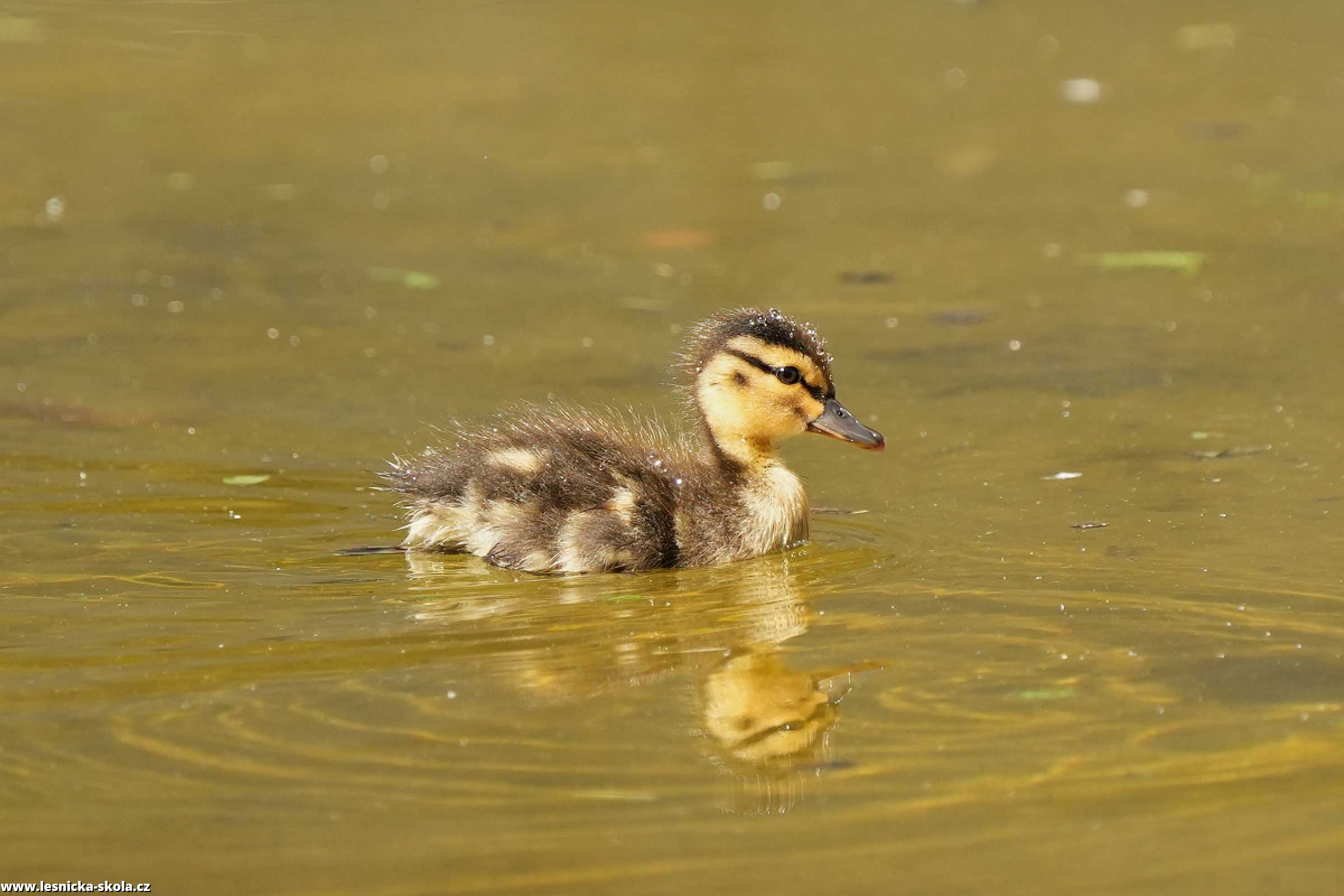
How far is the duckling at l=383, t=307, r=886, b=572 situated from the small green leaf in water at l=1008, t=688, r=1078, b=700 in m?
1.39

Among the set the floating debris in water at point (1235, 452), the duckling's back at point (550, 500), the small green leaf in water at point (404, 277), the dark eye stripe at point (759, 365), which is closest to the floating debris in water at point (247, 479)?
the duckling's back at point (550, 500)

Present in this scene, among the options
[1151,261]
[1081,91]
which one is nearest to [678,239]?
[1151,261]

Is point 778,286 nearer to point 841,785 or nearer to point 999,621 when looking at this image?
point 999,621

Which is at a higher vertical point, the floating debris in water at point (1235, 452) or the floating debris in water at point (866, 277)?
the floating debris in water at point (866, 277)

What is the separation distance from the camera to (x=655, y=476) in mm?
5711

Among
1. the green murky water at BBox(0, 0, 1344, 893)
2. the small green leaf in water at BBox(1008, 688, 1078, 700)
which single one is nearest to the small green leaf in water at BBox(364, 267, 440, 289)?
the green murky water at BBox(0, 0, 1344, 893)

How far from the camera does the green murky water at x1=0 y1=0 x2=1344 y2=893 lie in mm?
3809

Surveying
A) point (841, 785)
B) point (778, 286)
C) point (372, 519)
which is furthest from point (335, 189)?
point (841, 785)

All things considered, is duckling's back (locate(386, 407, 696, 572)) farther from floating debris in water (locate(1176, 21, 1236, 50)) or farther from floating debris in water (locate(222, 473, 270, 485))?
floating debris in water (locate(1176, 21, 1236, 50))

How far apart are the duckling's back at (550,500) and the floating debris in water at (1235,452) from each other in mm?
1722

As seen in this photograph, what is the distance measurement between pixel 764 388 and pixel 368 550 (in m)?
1.19

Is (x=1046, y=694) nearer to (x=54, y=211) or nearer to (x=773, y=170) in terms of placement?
(x=773, y=170)

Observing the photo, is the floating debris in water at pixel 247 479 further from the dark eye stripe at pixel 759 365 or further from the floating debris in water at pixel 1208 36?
the floating debris in water at pixel 1208 36

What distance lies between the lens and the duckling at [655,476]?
5539 mm
